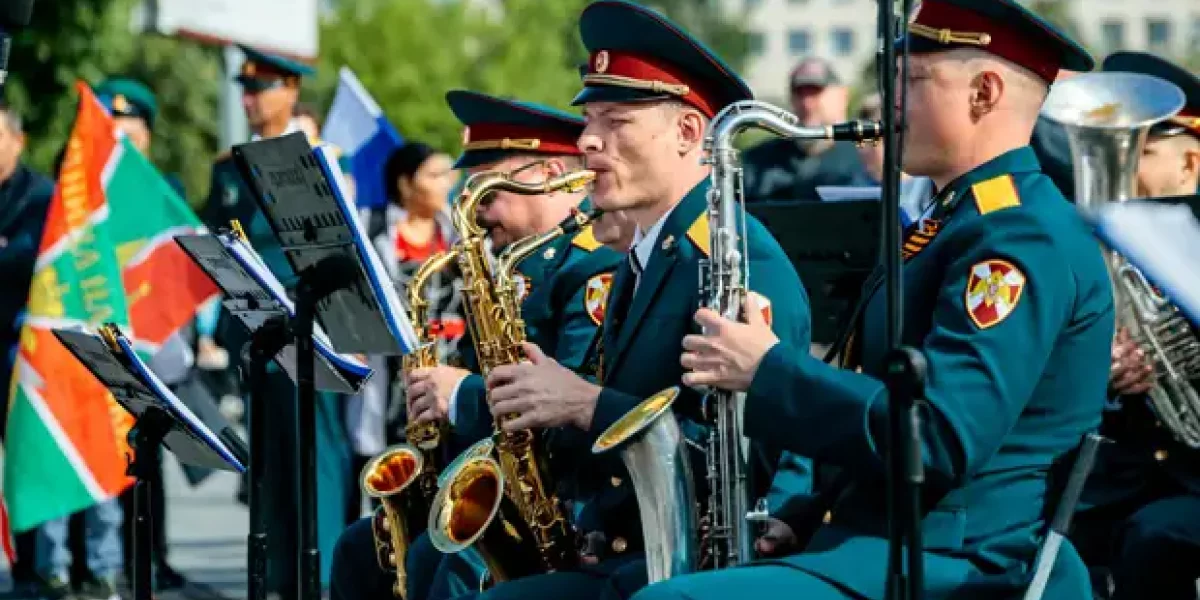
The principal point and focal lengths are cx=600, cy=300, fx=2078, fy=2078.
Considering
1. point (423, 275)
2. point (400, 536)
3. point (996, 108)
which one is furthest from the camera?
point (423, 275)

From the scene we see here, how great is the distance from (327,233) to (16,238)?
5.13 metres

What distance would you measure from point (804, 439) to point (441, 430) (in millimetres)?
2642

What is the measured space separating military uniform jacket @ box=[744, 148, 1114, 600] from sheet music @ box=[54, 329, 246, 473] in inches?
85.0

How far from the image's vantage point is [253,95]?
1019 centimetres

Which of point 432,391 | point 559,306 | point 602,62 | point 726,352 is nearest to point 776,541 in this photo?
point 726,352

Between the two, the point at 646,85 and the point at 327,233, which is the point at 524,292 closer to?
the point at 646,85

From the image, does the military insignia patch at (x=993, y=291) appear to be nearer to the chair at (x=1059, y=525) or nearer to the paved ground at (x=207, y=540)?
the chair at (x=1059, y=525)

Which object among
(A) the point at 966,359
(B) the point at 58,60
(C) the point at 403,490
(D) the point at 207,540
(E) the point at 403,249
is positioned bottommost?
(D) the point at 207,540

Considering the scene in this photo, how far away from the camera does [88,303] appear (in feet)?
29.6

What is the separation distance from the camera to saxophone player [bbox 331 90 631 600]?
6129 millimetres

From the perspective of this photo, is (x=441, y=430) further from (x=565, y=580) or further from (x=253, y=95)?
(x=253, y=95)

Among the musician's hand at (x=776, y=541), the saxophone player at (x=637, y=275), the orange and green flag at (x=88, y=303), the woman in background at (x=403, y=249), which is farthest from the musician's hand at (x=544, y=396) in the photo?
the woman in background at (x=403, y=249)

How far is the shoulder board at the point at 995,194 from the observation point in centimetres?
436

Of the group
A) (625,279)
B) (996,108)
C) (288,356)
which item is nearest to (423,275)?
(288,356)
